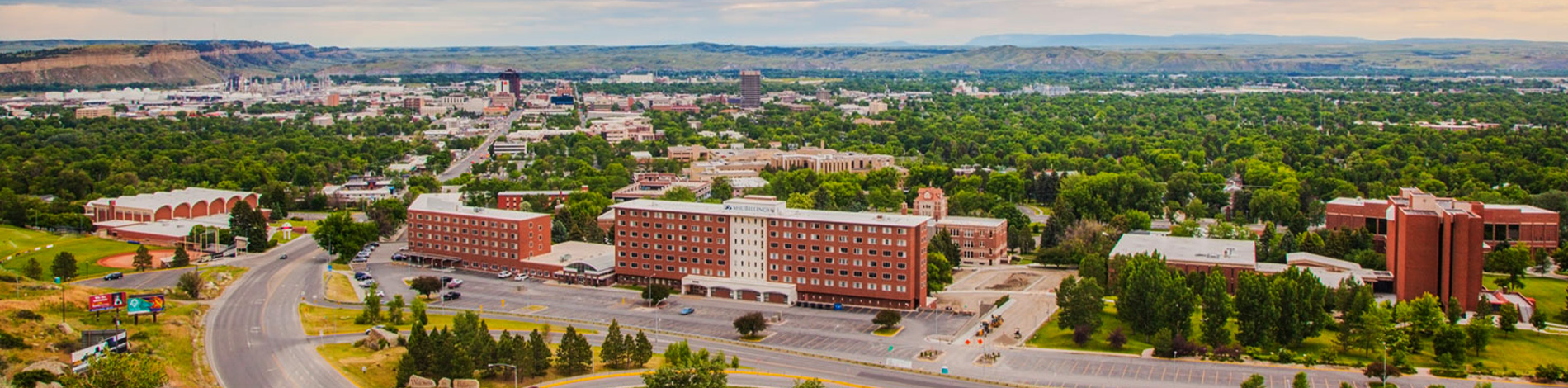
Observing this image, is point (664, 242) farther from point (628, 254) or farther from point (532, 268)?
point (532, 268)

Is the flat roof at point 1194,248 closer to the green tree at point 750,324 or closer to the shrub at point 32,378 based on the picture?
the green tree at point 750,324

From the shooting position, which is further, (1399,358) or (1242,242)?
(1242,242)

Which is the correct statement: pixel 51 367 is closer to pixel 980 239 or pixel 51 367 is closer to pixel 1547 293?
pixel 980 239

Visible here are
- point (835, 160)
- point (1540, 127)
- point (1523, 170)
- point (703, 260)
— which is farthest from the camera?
point (1540, 127)

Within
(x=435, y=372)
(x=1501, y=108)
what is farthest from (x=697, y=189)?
(x=1501, y=108)

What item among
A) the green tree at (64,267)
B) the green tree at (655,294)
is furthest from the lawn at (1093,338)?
the green tree at (64,267)

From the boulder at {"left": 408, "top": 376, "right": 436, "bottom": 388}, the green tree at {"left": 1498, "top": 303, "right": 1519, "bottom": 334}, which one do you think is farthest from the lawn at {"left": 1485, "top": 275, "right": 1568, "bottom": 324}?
the boulder at {"left": 408, "top": 376, "right": 436, "bottom": 388}

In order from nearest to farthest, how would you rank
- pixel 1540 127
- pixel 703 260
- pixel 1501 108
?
pixel 703 260 → pixel 1540 127 → pixel 1501 108
